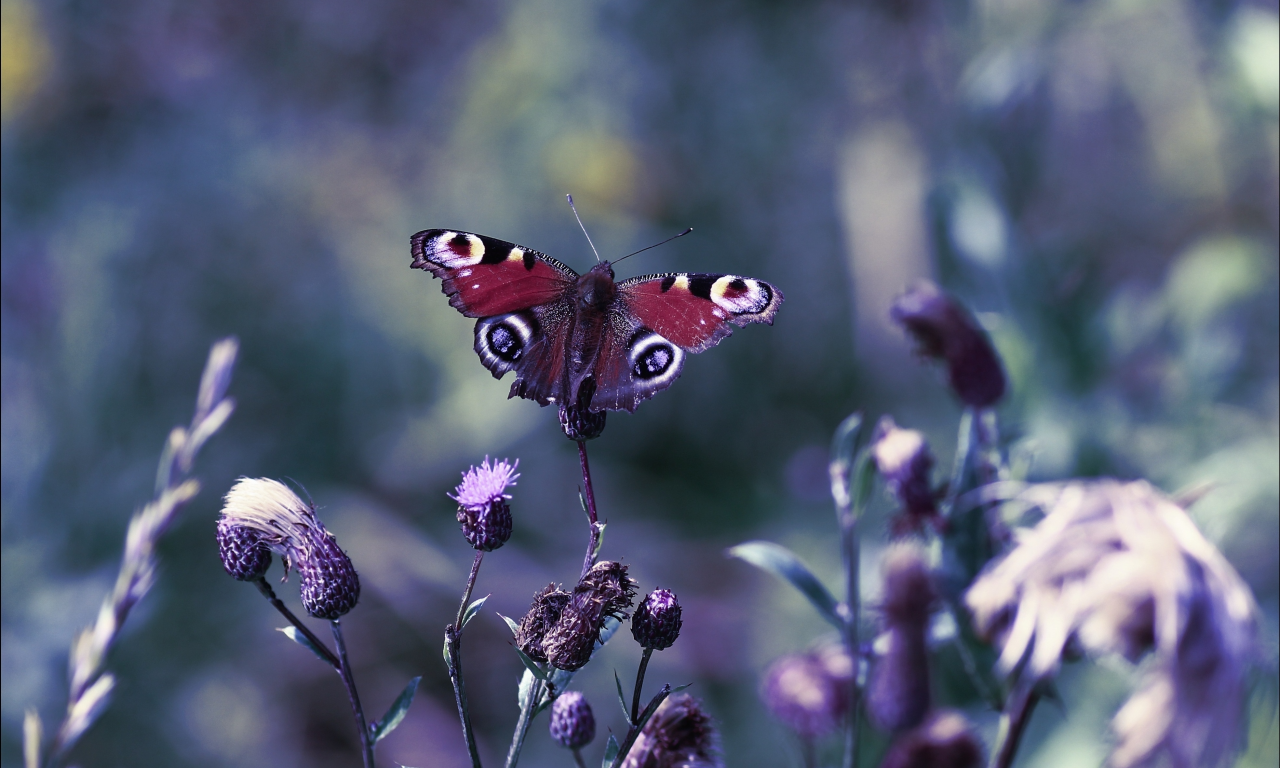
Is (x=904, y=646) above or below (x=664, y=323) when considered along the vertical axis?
below

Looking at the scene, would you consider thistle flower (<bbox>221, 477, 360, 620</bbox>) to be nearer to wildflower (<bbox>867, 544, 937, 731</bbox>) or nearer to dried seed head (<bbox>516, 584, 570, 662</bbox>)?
dried seed head (<bbox>516, 584, 570, 662</bbox>)

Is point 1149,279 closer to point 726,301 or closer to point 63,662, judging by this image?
point 726,301

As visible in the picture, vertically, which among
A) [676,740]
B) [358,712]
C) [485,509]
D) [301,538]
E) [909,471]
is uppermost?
[909,471]

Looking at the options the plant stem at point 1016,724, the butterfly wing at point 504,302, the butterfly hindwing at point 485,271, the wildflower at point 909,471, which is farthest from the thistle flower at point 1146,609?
the butterfly hindwing at point 485,271

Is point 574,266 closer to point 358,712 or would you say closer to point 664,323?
point 664,323

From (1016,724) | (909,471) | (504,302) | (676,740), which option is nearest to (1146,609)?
(1016,724)
